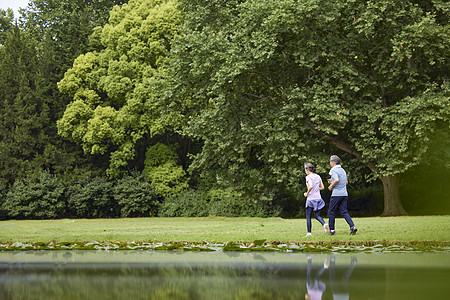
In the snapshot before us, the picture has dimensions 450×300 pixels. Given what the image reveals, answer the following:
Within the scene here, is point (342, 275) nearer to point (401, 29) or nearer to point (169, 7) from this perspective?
point (401, 29)

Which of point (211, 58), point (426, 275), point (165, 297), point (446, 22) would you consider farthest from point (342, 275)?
point (446, 22)

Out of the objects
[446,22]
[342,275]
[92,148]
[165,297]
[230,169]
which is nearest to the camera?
[165,297]

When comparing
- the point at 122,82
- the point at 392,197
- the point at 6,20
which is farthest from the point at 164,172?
the point at 6,20

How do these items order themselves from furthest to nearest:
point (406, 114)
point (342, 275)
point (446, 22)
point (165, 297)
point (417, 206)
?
point (417, 206), point (446, 22), point (406, 114), point (342, 275), point (165, 297)

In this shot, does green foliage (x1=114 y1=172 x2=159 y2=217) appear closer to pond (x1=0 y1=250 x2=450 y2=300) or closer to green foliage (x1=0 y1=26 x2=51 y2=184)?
green foliage (x1=0 y1=26 x2=51 y2=184)

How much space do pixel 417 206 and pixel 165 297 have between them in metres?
29.3

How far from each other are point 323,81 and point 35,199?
21.5 meters

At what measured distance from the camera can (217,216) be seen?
3394 cm

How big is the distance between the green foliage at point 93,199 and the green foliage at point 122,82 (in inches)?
75.1

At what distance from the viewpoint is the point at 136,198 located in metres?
36.5

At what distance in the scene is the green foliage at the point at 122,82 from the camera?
126ft

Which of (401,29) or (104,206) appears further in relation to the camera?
(104,206)

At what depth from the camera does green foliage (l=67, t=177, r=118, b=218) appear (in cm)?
3778

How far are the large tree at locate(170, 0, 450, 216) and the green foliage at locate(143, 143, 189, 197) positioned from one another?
27.8 feet
